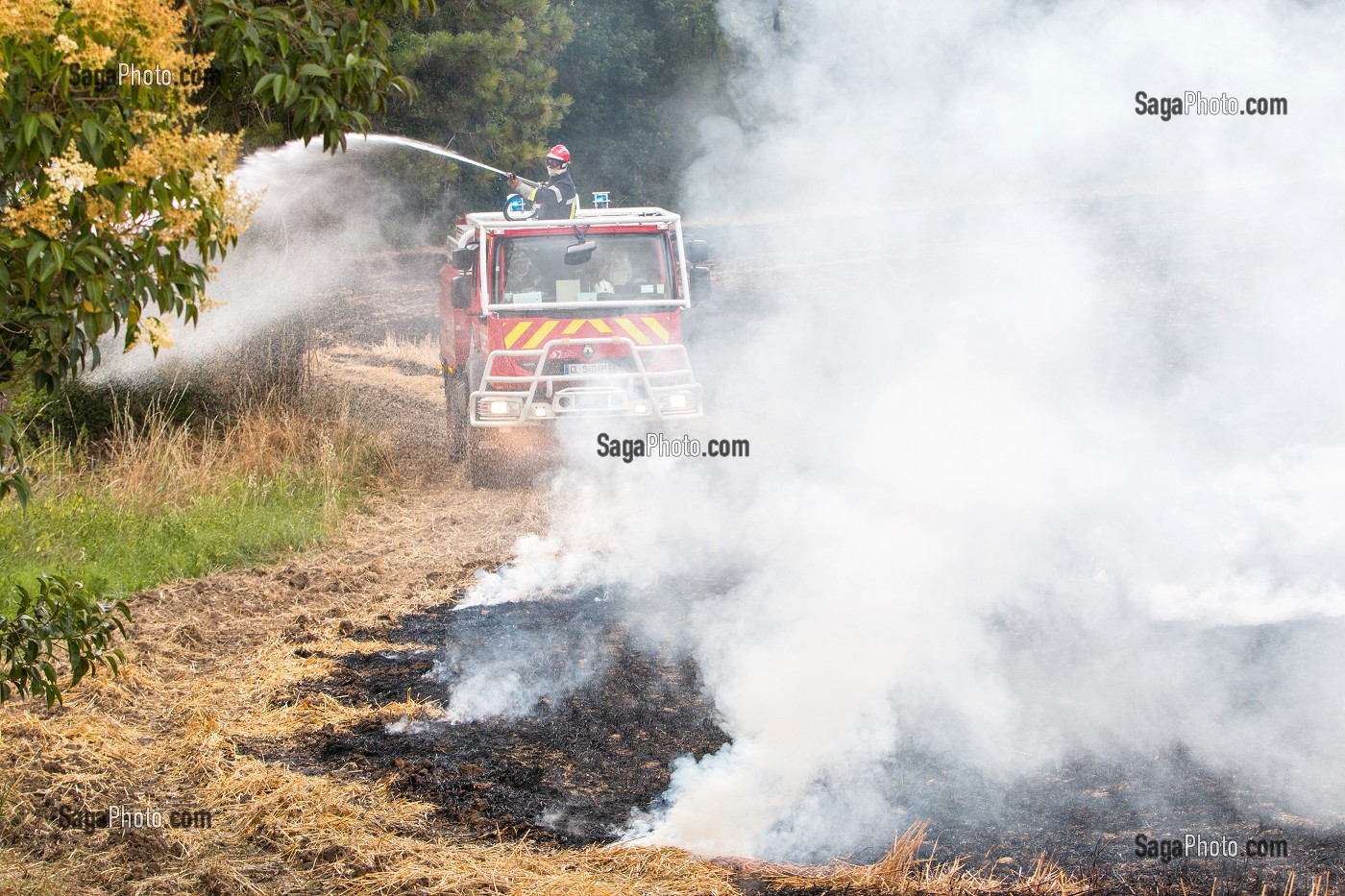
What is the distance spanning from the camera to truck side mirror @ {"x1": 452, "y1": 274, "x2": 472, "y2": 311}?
35.1ft

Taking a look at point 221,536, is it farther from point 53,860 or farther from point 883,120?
point 883,120

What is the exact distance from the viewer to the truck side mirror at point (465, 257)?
34.6 ft

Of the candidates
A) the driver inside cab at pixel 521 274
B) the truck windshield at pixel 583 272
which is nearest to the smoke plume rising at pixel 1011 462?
the truck windshield at pixel 583 272

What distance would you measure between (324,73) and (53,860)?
304cm

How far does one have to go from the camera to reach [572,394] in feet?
33.0

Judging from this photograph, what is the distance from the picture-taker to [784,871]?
14.1ft

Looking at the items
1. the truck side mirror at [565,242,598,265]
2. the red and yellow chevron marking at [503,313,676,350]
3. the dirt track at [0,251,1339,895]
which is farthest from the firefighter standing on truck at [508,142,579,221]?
the dirt track at [0,251,1339,895]

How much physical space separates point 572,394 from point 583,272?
112 centimetres

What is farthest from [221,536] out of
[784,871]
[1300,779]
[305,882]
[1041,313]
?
[1041,313]

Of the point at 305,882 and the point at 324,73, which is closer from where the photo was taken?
the point at 324,73

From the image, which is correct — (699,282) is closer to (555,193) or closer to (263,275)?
(555,193)

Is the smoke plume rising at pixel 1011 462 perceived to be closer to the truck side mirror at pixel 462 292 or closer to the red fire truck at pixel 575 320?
the red fire truck at pixel 575 320

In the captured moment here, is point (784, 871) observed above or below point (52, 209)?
below

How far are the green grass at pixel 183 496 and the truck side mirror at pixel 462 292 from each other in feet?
5.57
